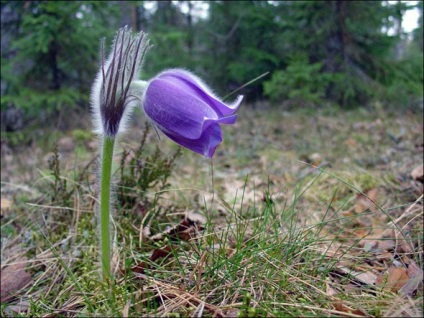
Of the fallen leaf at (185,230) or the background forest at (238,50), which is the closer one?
the fallen leaf at (185,230)

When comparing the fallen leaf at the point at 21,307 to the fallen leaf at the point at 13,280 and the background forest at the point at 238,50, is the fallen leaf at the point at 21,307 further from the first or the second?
the background forest at the point at 238,50

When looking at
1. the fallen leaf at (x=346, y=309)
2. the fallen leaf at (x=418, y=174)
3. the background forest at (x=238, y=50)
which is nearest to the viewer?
the fallen leaf at (x=346, y=309)

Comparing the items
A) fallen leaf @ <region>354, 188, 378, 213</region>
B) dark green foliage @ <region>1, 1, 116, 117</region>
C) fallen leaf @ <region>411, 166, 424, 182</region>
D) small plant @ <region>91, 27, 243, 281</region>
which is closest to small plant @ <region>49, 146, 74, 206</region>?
small plant @ <region>91, 27, 243, 281</region>

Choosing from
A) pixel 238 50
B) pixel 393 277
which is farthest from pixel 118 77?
pixel 238 50

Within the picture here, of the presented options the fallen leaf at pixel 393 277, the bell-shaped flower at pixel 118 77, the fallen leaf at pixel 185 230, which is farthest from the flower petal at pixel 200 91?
the fallen leaf at pixel 393 277

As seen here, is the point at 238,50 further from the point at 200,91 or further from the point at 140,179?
the point at 200,91

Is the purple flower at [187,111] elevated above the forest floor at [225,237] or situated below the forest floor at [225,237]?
above

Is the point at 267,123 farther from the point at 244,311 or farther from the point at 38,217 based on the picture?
the point at 244,311
